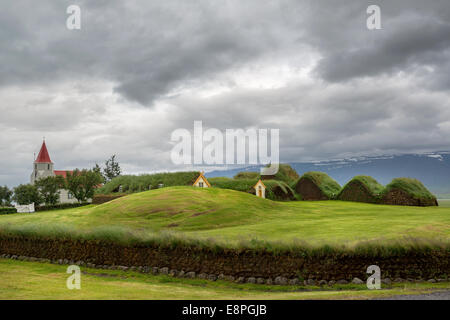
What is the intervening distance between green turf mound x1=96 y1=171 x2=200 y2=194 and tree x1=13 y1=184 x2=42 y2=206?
37047 mm

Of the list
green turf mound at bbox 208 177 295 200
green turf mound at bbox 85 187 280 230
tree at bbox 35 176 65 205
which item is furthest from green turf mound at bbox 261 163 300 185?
tree at bbox 35 176 65 205

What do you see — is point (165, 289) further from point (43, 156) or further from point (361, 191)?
point (43, 156)

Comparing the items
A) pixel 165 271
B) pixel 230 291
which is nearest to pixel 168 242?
pixel 165 271

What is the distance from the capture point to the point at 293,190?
52188mm

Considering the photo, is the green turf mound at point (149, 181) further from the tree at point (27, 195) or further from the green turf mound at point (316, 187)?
the tree at point (27, 195)

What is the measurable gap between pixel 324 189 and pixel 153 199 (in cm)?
2825

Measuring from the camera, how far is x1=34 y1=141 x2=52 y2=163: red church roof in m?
112

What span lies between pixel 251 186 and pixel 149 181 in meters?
12.6

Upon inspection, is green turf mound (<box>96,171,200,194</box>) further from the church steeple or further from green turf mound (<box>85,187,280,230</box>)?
the church steeple

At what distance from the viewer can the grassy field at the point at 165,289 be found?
40.2 ft

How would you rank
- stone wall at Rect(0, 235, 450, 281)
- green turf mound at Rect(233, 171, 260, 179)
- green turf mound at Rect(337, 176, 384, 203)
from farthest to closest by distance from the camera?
green turf mound at Rect(233, 171, 260, 179) < green turf mound at Rect(337, 176, 384, 203) < stone wall at Rect(0, 235, 450, 281)

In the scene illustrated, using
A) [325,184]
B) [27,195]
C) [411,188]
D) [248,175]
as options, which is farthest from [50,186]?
[411,188]

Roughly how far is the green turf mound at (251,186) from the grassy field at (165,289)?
27852 millimetres

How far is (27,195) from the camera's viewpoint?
76.9 metres
